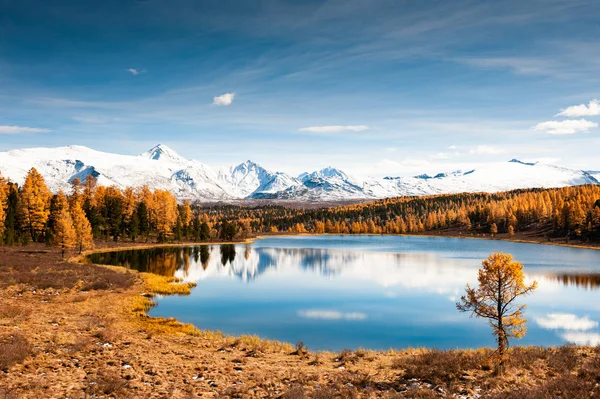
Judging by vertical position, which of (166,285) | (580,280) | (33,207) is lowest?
(580,280)

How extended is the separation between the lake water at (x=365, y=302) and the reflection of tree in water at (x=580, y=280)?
0.18m

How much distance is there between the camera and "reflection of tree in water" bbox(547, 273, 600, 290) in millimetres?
66875

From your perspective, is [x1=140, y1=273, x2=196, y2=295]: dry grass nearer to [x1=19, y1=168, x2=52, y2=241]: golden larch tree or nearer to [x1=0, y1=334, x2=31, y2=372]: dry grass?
[x1=0, y1=334, x2=31, y2=372]: dry grass

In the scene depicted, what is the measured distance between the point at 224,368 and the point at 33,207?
106833 mm

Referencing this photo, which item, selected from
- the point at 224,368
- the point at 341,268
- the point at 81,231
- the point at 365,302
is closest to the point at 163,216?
the point at 81,231

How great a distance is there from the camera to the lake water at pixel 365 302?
39406 mm

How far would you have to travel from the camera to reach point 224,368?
24375mm

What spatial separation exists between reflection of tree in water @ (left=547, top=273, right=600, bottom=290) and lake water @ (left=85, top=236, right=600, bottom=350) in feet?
0.58

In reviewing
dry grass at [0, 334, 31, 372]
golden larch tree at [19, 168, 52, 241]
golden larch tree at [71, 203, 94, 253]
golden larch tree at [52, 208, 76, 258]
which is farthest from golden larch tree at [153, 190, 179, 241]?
dry grass at [0, 334, 31, 372]

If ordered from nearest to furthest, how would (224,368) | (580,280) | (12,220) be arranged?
(224,368) → (580,280) → (12,220)

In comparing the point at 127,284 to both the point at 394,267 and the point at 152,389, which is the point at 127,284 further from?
the point at 394,267

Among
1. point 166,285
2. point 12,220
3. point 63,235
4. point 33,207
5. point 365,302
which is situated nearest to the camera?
point 365,302

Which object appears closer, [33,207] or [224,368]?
[224,368]

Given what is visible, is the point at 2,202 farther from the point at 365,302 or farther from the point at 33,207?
the point at 365,302
